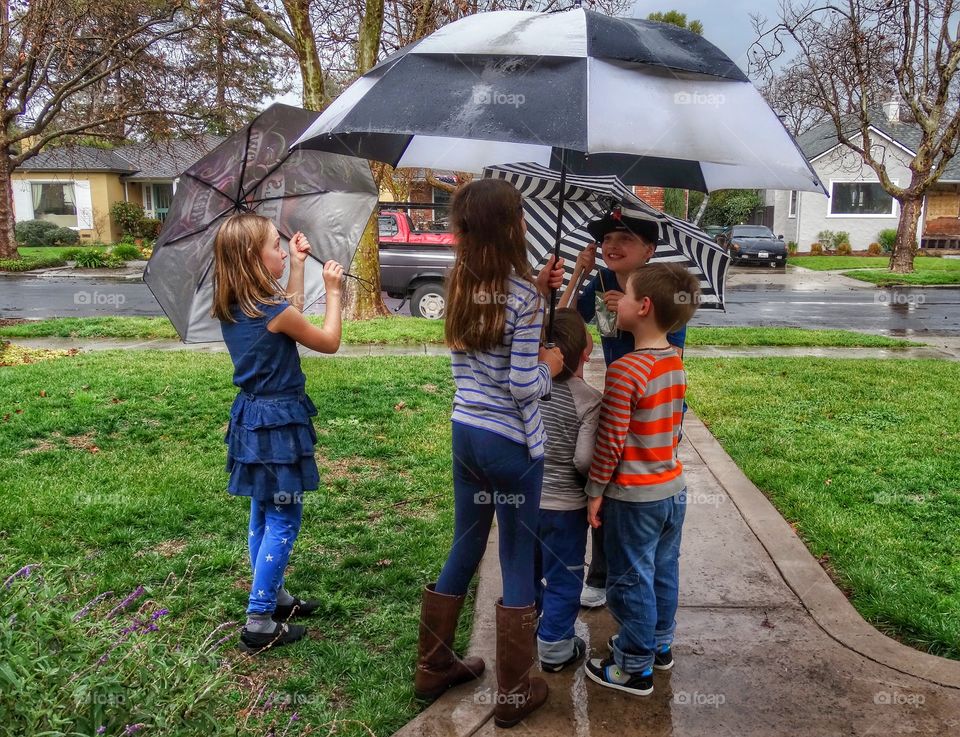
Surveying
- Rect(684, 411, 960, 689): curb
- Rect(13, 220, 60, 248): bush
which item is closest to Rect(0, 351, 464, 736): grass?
Rect(684, 411, 960, 689): curb

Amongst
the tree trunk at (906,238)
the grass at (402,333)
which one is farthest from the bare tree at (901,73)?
the grass at (402,333)

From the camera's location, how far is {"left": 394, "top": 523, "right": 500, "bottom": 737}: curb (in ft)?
9.43

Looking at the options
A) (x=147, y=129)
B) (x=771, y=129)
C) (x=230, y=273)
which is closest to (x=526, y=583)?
(x=230, y=273)

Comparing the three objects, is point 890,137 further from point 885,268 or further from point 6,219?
point 6,219

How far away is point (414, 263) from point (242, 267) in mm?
10650

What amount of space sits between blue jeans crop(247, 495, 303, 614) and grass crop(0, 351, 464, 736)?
227 millimetres

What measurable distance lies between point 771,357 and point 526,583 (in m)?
7.84

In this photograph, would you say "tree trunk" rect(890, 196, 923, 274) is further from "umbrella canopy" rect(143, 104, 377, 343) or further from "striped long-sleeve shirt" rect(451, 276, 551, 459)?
"striped long-sleeve shirt" rect(451, 276, 551, 459)

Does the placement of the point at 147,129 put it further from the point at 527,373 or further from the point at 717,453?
the point at 527,373

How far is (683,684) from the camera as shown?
3.16 metres

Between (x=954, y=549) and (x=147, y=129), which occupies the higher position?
(x=147, y=129)

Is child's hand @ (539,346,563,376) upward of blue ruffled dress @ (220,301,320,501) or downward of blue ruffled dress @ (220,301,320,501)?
upward

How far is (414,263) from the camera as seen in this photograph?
13.7 m

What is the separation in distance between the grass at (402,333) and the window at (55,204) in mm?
30940
